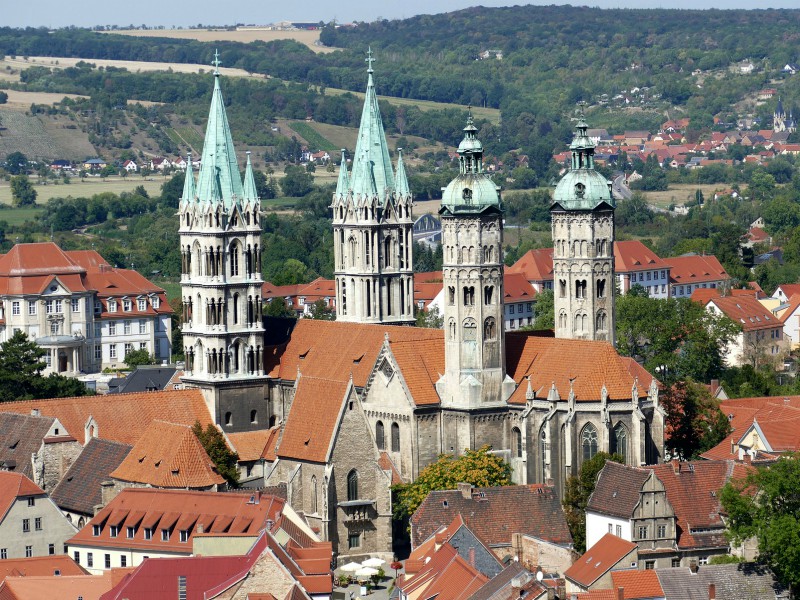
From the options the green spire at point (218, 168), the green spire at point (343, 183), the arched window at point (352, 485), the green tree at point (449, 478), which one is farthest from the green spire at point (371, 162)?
the arched window at point (352, 485)

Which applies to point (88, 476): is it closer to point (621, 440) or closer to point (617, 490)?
point (621, 440)

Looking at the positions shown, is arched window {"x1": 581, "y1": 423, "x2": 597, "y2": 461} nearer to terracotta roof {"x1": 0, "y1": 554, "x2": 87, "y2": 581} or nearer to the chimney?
the chimney

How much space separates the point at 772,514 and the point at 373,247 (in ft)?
137

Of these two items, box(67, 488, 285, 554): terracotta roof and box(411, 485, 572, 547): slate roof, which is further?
box(411, 485, 572, 547): slate roof

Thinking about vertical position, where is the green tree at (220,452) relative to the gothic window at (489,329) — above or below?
below

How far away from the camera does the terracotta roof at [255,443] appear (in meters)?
120

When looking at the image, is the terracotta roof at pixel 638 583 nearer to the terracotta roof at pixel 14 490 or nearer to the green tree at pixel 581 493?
the green tree at pixel 581 493

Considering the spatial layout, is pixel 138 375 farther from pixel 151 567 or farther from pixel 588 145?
pixel 151 567

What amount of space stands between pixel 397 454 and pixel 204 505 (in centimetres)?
1706

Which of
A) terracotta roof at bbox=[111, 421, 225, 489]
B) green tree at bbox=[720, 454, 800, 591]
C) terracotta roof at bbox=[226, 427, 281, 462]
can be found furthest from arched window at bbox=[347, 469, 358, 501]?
green tree at bbox=[720, 454, 800, 591]

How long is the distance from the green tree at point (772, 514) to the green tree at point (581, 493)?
8.41 meters

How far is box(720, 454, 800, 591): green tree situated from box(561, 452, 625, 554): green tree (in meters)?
8.41

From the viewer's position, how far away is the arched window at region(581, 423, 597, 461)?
114938 millimetres

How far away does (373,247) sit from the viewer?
439 ft
